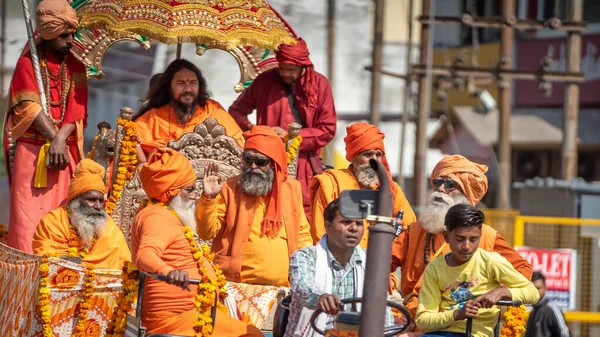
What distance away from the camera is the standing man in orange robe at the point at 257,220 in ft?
29.1

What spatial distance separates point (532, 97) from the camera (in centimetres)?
3194

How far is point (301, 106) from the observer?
10922 mm

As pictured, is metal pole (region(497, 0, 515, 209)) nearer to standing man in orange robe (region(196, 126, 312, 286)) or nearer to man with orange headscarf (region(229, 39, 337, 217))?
Result: man with orange headscarf (region(229, 39, 337, 217))

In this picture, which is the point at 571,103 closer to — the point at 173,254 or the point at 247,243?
the point at 247,243

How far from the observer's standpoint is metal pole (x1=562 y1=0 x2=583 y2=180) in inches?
914

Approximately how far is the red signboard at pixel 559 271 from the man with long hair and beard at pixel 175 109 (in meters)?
6.58

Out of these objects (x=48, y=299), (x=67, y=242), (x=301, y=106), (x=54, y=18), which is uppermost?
(x=54, y=18)

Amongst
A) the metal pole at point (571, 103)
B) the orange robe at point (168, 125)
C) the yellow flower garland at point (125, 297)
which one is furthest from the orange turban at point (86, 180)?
the metal pole at point (571, 103)

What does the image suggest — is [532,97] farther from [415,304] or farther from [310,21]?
[415,304]

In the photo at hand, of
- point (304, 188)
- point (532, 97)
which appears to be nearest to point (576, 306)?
point (304, 188)

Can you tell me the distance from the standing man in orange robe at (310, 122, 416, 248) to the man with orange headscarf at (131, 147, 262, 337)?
166cm

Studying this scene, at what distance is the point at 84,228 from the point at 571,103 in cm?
1609

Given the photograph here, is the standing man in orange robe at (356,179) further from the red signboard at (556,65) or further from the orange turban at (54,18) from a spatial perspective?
the red signboard at (556,65)

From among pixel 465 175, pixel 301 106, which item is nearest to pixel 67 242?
pixel 301 106
